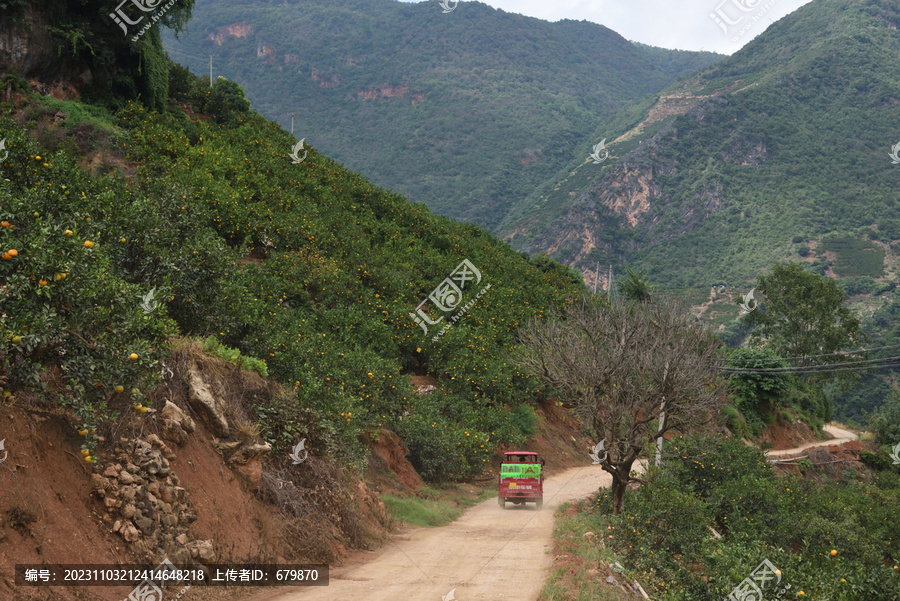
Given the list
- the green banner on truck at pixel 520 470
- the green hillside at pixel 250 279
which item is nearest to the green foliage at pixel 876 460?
the green hillside at pixel 250 279

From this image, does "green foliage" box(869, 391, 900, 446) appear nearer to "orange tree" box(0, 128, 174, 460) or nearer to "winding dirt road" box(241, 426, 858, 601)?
"winding dirt road" box(241, 426, 858, 601)

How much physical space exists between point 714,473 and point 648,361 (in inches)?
231

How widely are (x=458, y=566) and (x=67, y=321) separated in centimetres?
837

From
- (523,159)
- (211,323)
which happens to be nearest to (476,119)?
(523,159)

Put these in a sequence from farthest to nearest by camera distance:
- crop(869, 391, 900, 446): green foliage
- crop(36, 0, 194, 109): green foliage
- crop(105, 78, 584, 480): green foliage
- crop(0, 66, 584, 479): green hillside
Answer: crop(869, 391, 900, 446): green foliage, crop(36, 0, 194, 109): green foliage, crop(105, 78, 584, 480): green foliage, crop(0, 66, 584, 479): green hillside

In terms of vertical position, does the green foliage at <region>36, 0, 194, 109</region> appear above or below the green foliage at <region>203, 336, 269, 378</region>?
above

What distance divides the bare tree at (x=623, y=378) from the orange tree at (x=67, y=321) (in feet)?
40.8

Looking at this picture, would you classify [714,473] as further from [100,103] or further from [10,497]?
[100,103]

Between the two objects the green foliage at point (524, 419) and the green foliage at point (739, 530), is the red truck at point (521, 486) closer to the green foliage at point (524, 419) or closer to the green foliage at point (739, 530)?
the green foliage at point (739, 530)

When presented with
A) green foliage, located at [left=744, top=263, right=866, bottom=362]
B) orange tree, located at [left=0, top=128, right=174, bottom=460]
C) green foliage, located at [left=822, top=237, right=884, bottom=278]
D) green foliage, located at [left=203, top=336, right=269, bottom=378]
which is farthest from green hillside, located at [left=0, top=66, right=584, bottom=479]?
green foliage, located at [left=822, top=237, right=884, bottom=278]

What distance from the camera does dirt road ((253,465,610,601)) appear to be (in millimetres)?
10117

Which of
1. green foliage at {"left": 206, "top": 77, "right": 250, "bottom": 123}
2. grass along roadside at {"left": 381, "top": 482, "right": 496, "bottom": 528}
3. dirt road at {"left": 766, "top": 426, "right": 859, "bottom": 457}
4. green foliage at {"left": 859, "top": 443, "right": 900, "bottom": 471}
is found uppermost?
green foliage at {"left": 206, "top": 77, "right": 250, "bottom": 123}

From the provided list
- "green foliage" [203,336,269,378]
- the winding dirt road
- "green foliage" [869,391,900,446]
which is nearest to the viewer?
the winding dirt road

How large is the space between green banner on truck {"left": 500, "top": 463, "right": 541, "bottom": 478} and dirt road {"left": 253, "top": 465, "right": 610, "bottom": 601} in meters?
1.60
